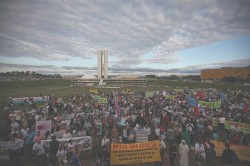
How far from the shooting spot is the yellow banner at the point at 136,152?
9453 mm

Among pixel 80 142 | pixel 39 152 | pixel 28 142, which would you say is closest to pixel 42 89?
pixel 28 142

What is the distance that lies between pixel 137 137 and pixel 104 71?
159242mm

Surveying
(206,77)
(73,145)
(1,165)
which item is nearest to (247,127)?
(73,145)

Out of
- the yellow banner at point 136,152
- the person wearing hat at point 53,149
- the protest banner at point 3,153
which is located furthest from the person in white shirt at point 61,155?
the protest banner at point 3,153

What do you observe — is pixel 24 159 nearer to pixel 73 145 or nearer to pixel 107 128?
pixel 73 145

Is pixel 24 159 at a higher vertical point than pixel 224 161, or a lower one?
lower

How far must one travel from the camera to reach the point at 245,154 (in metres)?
10.1

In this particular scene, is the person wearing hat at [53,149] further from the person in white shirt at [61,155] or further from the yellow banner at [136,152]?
the yellow banner at [136,152]

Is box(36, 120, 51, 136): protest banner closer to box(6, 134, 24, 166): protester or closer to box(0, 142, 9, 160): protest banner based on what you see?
box(0, 142, 9, 160): protest banner

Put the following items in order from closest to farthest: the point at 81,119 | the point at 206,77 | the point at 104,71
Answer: the point at 81,119, the point at 206,77, the point at 104,71

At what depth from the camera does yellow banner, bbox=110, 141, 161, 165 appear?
9.45m

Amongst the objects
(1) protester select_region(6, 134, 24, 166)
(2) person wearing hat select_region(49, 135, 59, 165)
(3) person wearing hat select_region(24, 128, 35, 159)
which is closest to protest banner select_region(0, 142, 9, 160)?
(1) protester select_region(6, 134, 24, 166)

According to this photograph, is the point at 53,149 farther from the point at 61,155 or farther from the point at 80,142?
the point at 80,142

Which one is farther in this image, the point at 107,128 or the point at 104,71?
the point at 104,71
